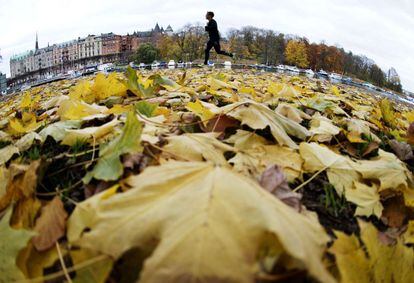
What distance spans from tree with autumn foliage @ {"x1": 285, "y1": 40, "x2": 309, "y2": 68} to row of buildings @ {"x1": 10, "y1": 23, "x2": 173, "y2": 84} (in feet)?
110

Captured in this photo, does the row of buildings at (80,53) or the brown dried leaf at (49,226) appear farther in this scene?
the row of buildings at (80,53)

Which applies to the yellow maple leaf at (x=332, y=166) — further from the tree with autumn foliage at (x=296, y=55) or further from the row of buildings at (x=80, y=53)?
the row of buildings at (x=80, y=53)

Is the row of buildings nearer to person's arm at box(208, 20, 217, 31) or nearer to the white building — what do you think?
the white building

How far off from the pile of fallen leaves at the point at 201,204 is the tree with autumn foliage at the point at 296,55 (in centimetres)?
6363

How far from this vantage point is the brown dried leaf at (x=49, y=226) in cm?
68

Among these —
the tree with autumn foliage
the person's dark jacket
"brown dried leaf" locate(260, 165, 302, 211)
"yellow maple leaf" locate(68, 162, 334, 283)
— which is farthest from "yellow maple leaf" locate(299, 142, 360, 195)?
the tree with autumn foliage

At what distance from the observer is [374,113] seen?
2574 mm

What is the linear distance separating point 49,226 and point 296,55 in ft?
214

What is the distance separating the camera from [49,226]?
71 cm

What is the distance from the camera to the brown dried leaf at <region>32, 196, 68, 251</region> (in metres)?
0.68

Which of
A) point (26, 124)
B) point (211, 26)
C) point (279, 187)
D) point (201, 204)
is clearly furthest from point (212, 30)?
point (201, 204)

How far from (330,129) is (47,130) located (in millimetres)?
1216

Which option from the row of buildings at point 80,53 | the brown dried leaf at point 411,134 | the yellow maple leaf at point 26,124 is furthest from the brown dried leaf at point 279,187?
the row of buildings at point 80,53

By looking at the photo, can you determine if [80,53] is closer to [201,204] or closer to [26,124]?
[26,124]
